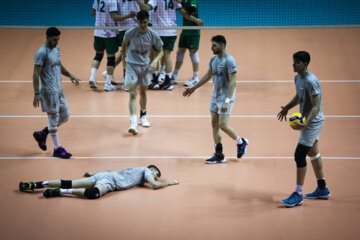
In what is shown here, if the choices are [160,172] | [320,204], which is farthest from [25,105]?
[320,204]

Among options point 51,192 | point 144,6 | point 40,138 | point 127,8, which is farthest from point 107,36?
point 51,192

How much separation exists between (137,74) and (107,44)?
2.91 m

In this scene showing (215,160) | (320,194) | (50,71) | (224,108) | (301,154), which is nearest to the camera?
(301,154)

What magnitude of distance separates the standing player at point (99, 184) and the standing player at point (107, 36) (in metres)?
5.38

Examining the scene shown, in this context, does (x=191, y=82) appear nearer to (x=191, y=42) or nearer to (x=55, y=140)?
(x=191, y=42)

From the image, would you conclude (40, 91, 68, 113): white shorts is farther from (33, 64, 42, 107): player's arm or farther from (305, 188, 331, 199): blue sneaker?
(305, 188, 331, 199): blue sneaker

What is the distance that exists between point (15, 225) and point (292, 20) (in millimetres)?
13285

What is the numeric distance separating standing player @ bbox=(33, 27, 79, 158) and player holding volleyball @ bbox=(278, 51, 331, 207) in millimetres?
4063

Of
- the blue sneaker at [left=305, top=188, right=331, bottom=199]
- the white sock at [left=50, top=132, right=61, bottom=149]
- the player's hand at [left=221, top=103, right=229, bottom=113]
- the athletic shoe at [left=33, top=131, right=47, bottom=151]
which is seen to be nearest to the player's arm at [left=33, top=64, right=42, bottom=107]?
the white sock at [left=50, top=132, right=61, bottom=149]

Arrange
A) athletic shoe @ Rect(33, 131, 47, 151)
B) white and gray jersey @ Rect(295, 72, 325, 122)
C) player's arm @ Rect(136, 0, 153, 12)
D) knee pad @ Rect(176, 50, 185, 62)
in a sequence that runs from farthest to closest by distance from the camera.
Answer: knee pad @ Rect(176, 50, 185, 62) < player's arm @ Rect(136, 0, 153, 12) < athletic shoe @ Rect(33, 131, 47, 151) < white and gray jersey @ Rect(295, 72, 325, 122)

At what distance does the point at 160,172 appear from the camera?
916 cm

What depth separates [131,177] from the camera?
8.59 metres

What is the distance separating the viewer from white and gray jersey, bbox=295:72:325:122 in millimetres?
7498

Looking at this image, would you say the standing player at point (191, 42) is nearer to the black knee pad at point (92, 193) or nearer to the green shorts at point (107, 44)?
the green shorts at point (107, 44)
